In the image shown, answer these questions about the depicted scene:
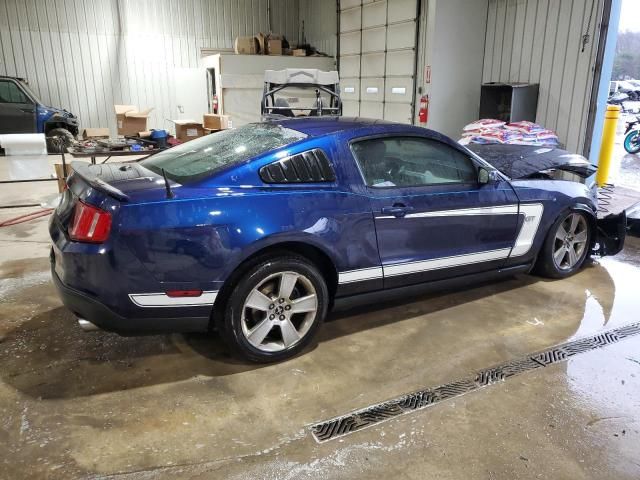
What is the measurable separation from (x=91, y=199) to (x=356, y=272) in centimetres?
155

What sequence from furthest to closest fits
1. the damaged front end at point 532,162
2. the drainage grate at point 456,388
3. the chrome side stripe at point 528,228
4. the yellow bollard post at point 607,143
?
1. the yellow bollard post at point 607,143
2. the damaged front end at point 532,162
3. the chrome side stripe at point 528,228
4. the drainage grate at point 456,388

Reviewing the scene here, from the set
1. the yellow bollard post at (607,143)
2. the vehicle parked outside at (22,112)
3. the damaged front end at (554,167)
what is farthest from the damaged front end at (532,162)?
the vehicle parked outside at (22,112)

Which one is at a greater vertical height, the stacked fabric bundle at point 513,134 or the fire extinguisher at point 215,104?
the fire extinguisher at point 215,104

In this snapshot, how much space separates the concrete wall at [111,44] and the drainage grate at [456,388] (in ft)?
43.7

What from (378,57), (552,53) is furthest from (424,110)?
(378,57)

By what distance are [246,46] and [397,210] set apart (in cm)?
1075

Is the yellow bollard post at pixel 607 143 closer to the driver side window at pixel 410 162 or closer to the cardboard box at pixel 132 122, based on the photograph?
the driver side window at pixel 410 162

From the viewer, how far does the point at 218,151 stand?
317 cm

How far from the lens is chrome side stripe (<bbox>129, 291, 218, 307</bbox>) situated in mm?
2564

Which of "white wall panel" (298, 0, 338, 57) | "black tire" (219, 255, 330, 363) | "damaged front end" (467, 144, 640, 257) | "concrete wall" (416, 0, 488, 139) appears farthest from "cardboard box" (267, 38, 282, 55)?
"black tire" (219, 255, 330, 363)

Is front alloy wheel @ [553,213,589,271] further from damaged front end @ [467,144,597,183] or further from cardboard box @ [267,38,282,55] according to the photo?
cardboard box @ [267,38,282,55]

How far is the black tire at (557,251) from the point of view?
13.5 feet

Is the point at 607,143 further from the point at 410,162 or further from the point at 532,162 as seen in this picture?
the point at 410,162

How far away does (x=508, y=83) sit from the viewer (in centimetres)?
795
